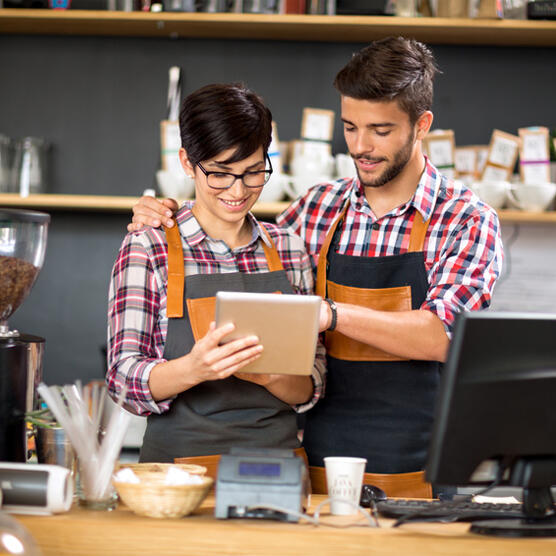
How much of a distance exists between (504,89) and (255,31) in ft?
3.33

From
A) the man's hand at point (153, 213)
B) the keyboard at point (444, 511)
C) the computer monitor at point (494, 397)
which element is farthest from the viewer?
the man's hand at point (153, 213)

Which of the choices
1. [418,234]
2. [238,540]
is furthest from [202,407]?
[418,234]

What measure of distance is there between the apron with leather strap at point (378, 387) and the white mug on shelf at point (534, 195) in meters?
1.00

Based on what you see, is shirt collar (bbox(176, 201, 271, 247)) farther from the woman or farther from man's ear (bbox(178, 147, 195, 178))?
man's ear (bbox(178, 147, 195, 178))

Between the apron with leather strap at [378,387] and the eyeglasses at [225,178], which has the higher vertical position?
the eyeglasses at [225,178]

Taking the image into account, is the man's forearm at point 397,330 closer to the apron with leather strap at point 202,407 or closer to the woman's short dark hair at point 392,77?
the apron with leather strap at point 202,407

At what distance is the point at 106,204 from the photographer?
114 inches

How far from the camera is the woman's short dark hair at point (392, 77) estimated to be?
1888 mm

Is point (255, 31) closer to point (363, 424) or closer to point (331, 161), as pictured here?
point (331, 161)

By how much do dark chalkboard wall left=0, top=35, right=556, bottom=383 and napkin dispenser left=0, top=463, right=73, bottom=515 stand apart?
192 cm

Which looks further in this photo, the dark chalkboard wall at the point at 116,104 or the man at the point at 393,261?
the dark chalkboard wall at the point at 116,104

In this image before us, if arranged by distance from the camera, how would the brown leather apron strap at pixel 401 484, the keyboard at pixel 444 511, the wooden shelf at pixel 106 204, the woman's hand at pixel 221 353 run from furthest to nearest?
1. the wooden shelf at pixel 106 204
2. the brown leather apron strap at pixel 401 484
3. the woman's hand at pixel 221 353
4. the keyboard at pixel 444 511

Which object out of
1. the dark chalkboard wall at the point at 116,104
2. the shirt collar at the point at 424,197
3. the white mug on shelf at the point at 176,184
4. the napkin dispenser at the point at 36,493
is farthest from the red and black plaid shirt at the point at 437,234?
the dark chalkboard wall at the point at 116,104

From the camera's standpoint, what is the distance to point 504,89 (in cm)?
312
